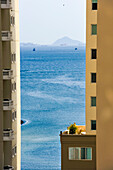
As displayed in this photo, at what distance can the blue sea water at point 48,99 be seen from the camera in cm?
7025

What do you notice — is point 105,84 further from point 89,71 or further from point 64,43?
point 64,43

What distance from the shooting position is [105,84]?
53.9 inches

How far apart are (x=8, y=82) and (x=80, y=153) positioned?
4.18 meters

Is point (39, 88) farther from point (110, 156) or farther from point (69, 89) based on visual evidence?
point (110, 156)

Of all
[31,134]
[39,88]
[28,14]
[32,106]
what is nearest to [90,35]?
[31,134]

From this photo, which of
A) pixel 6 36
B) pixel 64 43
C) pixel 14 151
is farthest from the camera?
pixel 64 43

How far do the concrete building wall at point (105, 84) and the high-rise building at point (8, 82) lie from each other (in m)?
16.3

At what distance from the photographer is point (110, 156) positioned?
1370mm

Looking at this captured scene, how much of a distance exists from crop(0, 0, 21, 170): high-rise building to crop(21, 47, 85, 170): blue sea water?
46.2m

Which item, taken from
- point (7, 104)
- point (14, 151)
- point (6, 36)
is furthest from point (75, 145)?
point (6, 36)

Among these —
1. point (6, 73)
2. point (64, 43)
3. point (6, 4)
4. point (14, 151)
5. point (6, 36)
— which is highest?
point (64, 43)

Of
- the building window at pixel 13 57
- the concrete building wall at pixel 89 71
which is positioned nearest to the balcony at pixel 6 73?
the building window at pixel 13 57

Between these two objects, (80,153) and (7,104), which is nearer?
(80,153)

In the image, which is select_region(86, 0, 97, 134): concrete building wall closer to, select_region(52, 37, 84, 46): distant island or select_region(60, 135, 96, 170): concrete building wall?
select_region(60, 135, 96, 170): concrete building wall
